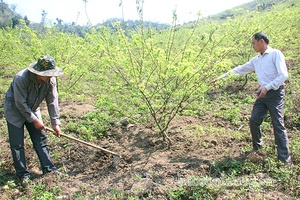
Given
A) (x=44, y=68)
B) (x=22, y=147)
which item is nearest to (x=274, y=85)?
(x=44, y=68)

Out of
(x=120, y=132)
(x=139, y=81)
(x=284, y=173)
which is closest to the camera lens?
(x=284, y=173)

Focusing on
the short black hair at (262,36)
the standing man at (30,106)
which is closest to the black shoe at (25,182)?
the standing man at (30,106)

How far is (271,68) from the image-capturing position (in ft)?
12.8

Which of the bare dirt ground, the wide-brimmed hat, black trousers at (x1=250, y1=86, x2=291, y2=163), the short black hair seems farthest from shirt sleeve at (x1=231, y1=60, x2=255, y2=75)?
the wide-brimmed hat

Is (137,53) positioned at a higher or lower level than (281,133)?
higher

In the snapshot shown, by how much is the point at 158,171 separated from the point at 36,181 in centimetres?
187

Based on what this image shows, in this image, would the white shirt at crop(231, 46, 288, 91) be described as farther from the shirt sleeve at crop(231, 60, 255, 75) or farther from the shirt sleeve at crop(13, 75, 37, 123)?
the shirt sleeve at crop(13, 75, 37, 123)

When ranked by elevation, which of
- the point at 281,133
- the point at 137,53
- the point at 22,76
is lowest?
the point at 281,133

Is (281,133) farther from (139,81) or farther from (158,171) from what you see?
(139,81)

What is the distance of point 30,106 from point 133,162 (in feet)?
6.17

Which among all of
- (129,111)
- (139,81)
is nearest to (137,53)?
(139,81)

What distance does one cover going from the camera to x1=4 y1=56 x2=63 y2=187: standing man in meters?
3.68

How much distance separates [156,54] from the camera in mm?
4000

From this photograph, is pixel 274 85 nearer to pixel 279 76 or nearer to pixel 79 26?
pixel 279 76
